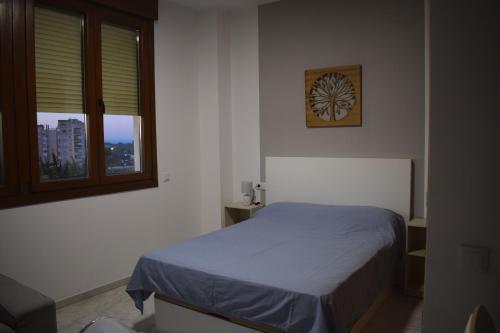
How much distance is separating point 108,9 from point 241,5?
58.1 inches

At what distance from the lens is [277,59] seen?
435 centimetres

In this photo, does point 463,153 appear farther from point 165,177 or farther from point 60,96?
point 165,177

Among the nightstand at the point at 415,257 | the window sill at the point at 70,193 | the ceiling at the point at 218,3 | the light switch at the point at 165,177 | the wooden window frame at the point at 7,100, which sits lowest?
the nightstand at the point at 415,257

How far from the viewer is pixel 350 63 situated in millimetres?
3908

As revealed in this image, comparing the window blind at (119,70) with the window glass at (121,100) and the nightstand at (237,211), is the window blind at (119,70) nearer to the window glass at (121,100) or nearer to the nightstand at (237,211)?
the window glass at (121,100)

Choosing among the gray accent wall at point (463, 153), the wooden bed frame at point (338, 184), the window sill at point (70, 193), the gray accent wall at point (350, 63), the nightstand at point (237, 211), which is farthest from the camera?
the nightstand at point (237, 211)

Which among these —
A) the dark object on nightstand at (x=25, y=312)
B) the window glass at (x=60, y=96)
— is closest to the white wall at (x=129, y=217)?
the window glass at (x=60, y=96)

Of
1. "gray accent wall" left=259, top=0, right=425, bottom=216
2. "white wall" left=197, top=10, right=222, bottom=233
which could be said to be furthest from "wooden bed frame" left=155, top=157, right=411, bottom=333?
"white wall" left=197, top=10, right=222, bottom=233

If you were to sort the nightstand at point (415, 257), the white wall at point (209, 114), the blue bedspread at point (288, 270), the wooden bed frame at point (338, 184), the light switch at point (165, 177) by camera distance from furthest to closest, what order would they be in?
the white wall at point (209, 114) → the light switch at point (165, 177) → the nightstand at point (415, 257) → the wooden bed frame at point (338, 184) → the blue bedspread at point (288, 270)

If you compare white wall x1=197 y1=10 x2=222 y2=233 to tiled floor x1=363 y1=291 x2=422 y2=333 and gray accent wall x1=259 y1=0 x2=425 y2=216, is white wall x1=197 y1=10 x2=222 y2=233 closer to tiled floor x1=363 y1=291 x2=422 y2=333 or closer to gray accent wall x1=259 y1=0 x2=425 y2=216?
gray accent wall x1=259 y1=0 x2=425 y2=216

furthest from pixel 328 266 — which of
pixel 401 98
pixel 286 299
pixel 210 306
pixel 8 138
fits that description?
pixel 8 138

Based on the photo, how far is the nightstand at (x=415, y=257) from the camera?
340cm

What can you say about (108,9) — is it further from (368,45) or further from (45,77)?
(368,45)

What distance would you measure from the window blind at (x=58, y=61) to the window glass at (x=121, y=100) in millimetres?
265
